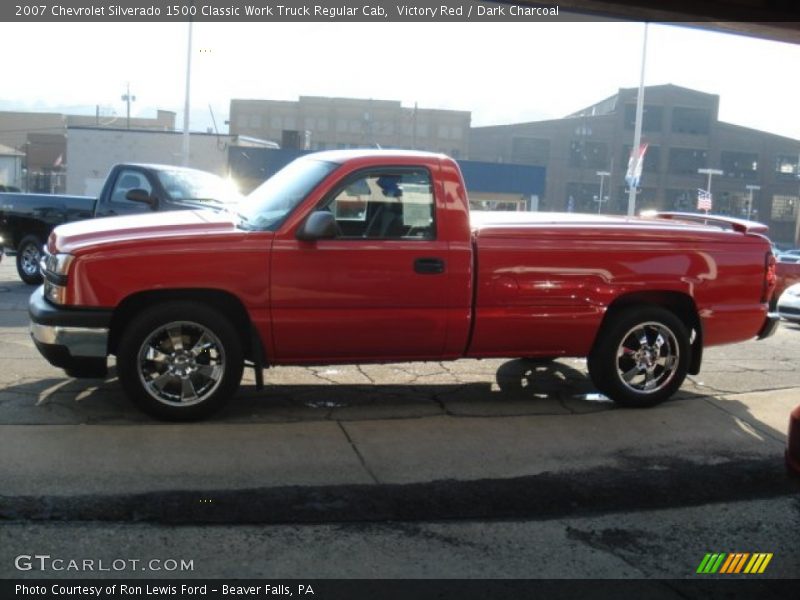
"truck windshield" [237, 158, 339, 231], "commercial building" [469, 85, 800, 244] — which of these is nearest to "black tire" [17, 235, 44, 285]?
"truck windshield" [237, 158, 339, 231]

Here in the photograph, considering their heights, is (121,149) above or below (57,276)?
above

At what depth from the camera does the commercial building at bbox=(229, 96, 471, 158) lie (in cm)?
8150

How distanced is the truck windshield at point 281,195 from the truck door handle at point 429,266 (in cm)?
93

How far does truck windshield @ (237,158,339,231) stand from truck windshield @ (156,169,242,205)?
18.2ft

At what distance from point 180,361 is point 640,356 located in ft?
11.7

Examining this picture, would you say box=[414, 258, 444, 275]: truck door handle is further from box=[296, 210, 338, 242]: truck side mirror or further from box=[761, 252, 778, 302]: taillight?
box=[761, 252, 778, 302]: taillight

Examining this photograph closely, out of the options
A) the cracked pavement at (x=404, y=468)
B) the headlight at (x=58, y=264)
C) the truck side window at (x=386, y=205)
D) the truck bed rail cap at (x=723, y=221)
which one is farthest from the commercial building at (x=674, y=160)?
the headlight at (x=58, y=264)

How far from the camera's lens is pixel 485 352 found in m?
6.48

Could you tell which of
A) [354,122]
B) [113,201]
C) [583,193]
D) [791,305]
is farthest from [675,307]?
[354,122]

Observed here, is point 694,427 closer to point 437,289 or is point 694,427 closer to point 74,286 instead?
point 437,289

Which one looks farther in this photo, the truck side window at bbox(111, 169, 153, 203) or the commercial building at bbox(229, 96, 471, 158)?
the commercial building at bbox(229, 96, 471, 158)

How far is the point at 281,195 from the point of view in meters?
6.39

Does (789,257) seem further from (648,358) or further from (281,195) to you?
(281,195)

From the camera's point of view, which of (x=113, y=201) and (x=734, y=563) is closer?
(x=734, y=563)
